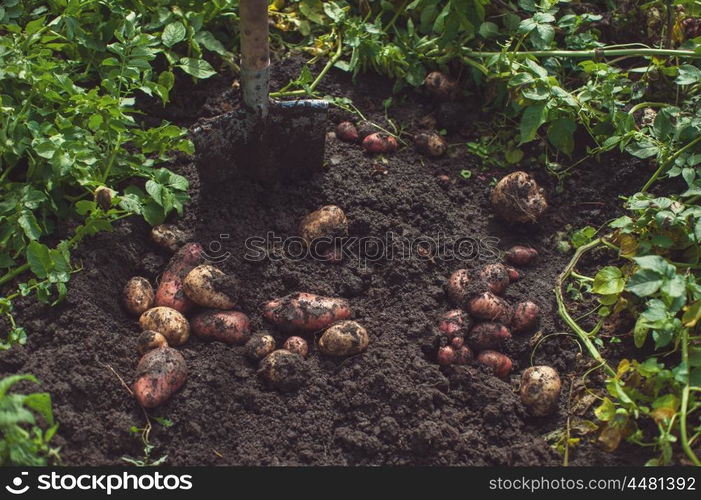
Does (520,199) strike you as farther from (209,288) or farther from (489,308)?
(209,288)

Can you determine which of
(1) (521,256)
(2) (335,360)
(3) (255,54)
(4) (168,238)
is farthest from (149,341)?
(1) (521,256)

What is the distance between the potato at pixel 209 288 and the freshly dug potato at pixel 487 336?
2.82ft

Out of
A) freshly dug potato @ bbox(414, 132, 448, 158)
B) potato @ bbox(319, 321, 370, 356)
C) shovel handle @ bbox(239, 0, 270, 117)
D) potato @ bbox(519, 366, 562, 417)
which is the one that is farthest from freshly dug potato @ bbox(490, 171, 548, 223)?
shovel handle @ bbox(239, 0, 270, 117)

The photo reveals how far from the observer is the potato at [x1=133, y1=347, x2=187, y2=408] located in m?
2.85

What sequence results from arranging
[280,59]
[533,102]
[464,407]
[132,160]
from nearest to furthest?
[464,407]
[132,160]
[533,102]
[280,59]

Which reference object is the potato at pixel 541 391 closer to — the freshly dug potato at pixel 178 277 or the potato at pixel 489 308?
the potato at pixel 489 308

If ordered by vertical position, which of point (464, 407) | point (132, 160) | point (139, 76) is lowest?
point (464, 407)

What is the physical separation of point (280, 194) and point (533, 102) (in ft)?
3.60

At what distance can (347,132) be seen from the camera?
381 cm

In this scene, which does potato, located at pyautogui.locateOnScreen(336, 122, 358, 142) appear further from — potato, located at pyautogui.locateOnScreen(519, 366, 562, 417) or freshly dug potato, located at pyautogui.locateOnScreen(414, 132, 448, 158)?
potato, located at pyautogui.locateOnScreen(519, 366, 562, 417)

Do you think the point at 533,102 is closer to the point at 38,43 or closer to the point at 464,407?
the point at 464,407

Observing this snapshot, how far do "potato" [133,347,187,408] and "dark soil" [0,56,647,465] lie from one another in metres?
0.04

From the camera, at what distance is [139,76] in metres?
3.44

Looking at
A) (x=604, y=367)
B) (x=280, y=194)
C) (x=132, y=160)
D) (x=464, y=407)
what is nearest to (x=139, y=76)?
(x=132, y=160)
